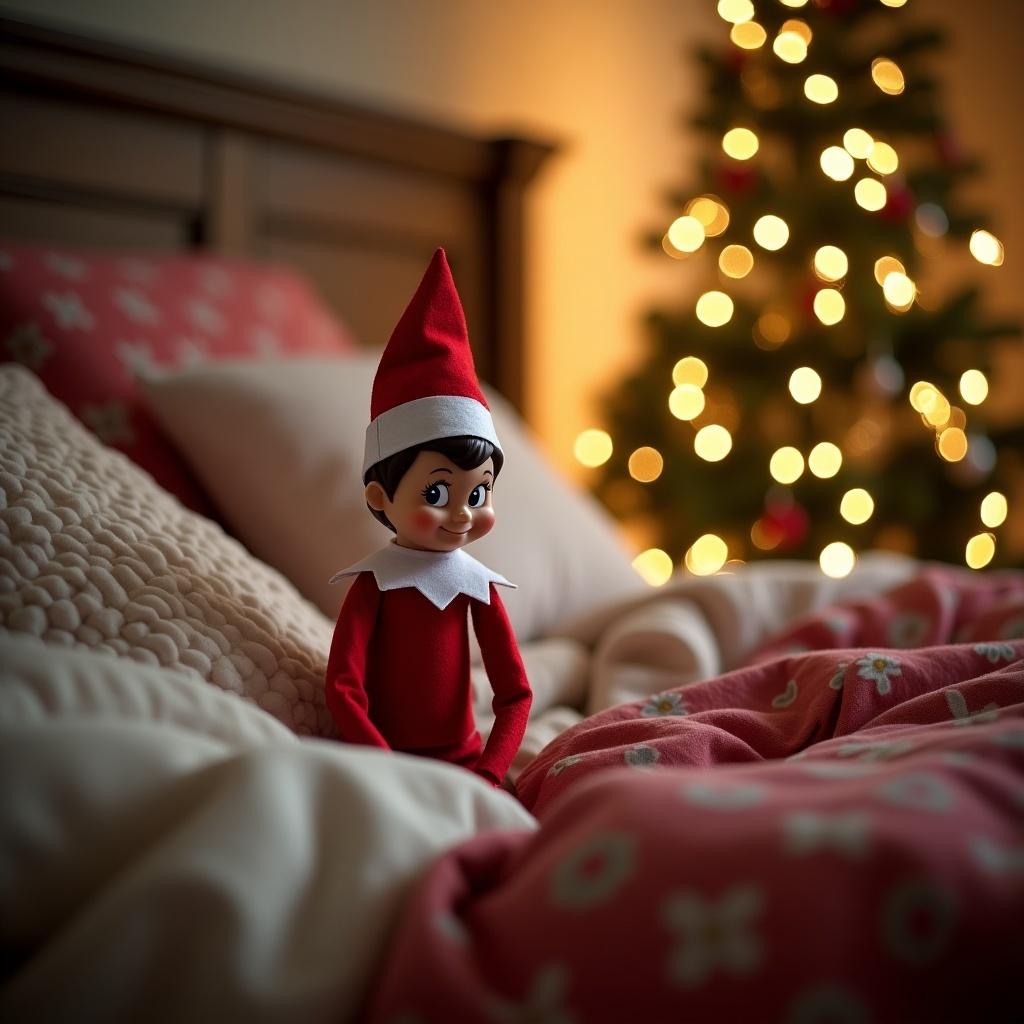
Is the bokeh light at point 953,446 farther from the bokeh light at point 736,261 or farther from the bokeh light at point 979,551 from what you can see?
the bokeh light at point 736,261

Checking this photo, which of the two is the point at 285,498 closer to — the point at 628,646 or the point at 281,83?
the point at 628,646

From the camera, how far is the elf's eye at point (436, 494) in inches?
29.7

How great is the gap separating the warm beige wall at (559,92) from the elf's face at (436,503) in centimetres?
127

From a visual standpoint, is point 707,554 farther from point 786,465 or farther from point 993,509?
point 993,509

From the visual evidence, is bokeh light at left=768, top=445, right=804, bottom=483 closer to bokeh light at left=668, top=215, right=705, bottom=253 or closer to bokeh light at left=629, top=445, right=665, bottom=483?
bokeh light at left=629, top=445, right=665, bottom=483

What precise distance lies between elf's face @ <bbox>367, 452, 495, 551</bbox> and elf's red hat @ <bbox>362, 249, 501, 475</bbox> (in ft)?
0.07

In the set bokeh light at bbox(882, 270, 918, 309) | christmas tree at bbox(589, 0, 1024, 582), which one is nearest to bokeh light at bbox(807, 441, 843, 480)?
christmas tree at bbox(589, 0, 1024, 582)

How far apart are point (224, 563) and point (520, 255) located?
1395 mm

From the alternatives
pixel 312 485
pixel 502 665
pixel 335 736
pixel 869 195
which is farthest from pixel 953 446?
pixel 335 736

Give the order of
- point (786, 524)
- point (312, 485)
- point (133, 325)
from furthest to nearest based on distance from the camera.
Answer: point (786, 524), point (133, 325), point (312, 485)

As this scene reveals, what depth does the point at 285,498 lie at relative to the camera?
3.55ft

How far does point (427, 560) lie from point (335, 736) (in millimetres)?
148

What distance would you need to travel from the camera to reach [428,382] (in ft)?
2.48

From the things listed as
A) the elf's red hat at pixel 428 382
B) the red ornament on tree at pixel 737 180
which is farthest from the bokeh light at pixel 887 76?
the elf's red hat at pixel 428 382
